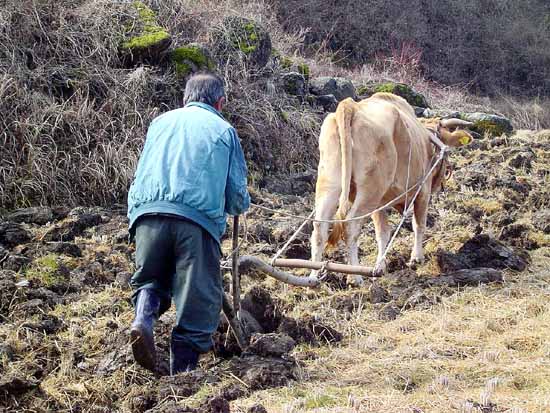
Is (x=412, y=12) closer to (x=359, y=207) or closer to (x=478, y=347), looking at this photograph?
(x=359, y=207)

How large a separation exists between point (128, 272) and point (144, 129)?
336 cm

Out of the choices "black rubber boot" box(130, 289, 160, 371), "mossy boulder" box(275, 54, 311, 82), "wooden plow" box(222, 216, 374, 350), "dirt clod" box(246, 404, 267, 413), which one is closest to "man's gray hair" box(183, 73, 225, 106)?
"wooden plow" box(222, 216, 374, 350)

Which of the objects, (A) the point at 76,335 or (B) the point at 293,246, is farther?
(B) the point at 293,246

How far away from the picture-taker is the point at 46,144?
354 inches

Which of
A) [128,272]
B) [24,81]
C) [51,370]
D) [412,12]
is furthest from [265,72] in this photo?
[412,12]

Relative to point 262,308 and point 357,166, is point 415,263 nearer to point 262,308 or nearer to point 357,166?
point 357,166

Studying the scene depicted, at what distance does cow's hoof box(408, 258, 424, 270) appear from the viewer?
7762 mm

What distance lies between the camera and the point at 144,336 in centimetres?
438

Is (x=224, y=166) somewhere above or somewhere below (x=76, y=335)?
above

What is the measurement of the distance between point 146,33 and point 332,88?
3655mm

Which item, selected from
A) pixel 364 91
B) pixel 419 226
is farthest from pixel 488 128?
pixel 419 226

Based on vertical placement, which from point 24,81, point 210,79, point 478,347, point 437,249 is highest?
point 210,79

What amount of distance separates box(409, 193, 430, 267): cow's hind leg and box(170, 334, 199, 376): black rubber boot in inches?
142

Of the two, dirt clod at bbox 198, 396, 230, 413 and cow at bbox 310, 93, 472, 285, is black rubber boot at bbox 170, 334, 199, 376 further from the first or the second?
cow at bbox 310, 93, 472, 285
